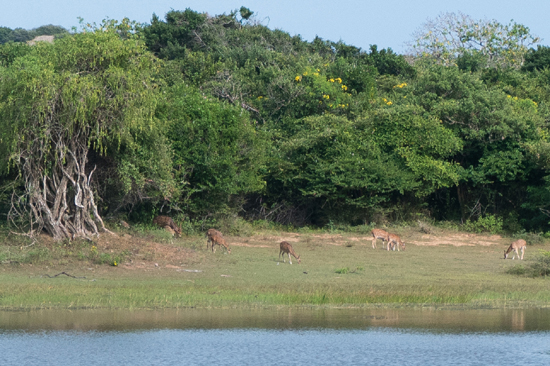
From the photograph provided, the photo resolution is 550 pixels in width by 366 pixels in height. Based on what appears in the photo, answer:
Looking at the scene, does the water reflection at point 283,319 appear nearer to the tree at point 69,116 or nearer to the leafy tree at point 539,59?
the tree at point 69,116

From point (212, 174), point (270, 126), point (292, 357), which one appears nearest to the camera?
point (292, 357)

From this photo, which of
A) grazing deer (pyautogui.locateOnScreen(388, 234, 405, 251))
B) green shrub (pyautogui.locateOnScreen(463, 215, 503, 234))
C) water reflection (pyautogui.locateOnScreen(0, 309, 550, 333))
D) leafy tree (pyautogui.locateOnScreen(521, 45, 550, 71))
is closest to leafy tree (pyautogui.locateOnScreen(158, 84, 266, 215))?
grazing deer (pyautogui.locateOnScreen(388, 234, 405, 251))

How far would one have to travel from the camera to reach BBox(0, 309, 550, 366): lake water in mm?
12477

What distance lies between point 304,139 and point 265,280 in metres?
14.1

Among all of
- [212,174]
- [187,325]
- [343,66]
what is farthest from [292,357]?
[343,66]

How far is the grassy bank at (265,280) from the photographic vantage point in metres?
17.4

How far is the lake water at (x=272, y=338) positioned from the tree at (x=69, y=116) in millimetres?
8025

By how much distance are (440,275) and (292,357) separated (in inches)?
436

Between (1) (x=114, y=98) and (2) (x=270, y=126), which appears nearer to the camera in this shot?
(1) (x=114, y=98)

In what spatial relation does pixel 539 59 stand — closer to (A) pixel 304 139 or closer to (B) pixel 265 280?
(A) pixel 304 139

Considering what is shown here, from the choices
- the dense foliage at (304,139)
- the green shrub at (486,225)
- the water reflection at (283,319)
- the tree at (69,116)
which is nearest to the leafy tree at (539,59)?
the dense foliage at (304,139)

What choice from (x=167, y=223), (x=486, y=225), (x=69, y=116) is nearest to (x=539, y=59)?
(x=486, y=225)

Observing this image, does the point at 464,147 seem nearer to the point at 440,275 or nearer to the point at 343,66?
the point at 343,66

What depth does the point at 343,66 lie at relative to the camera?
4216 cm
